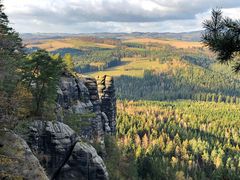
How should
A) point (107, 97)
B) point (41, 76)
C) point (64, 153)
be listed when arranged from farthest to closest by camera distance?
point (107, 97), point (64, 153), point (41, 76)

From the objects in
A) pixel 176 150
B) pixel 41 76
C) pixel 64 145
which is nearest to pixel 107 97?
Answer: pixel 64 145

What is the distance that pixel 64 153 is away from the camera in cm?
5281

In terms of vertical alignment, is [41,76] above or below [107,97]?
above

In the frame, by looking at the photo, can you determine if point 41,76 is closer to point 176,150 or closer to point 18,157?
point 18,157

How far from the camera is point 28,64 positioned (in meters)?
50.5

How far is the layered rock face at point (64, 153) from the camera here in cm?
5069

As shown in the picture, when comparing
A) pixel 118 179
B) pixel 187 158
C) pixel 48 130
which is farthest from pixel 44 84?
pixel 187 158

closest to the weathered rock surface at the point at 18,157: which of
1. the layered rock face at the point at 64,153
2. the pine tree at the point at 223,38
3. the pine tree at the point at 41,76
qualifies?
the layered rock face at the point at 64,153

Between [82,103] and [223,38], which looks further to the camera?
[82,103]

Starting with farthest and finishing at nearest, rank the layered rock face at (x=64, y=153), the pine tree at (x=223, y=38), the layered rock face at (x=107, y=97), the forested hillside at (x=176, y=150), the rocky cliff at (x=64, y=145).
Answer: the forested hillside at (x=176, y=150), the layered rock face at (x=107, y=97), the layered rock face at (x=64, y=153), the rocky cliff at (x=64, y=145), the pine tree at (x=223, y=38)

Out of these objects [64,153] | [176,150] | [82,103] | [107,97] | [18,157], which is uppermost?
[18,157]

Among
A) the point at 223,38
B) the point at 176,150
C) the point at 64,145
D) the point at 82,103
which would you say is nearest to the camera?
the point at 223,38

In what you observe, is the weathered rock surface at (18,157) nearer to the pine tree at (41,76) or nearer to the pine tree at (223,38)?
the pine tree at (41,76)

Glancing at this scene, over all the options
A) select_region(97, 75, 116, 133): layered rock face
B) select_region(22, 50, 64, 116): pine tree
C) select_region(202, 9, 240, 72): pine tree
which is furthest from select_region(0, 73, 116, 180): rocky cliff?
select_region(202, 9, 240, 72): pine tree
